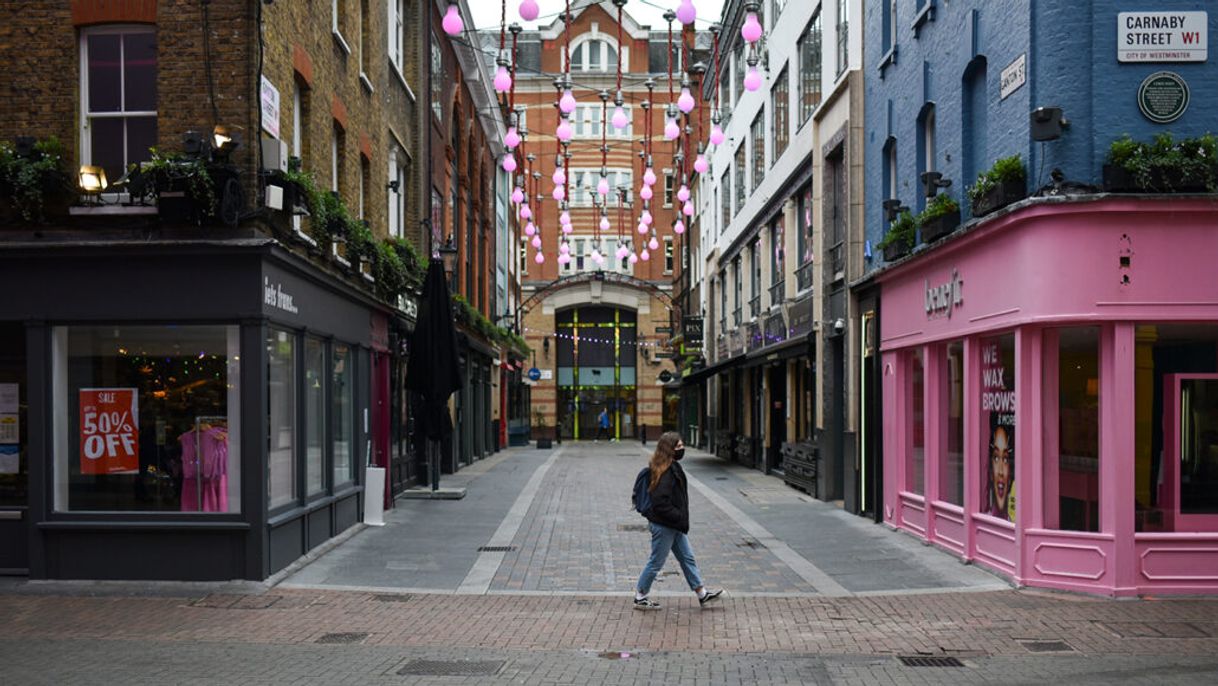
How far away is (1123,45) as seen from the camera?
1150cm

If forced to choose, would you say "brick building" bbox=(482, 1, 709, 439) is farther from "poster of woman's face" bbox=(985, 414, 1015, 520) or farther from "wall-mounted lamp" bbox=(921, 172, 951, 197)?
"poster of woman's face" bbox=(985, 414, 1015, 520)

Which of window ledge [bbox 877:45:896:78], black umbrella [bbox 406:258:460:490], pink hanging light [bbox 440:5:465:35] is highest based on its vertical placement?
window ledge [bbox 877:45:896:78]

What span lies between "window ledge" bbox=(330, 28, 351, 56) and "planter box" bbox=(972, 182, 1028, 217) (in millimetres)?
9274

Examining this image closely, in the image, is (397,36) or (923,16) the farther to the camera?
(397,36)

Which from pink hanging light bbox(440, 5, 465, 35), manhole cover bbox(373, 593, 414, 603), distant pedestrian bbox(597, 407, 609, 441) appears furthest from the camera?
distant pedestrian bbox(597, 407, 609, 441)

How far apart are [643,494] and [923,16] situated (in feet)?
26.7

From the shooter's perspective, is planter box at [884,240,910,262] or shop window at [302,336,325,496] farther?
planter box at [884,240,910,262]

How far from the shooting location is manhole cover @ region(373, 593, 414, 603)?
11.7m

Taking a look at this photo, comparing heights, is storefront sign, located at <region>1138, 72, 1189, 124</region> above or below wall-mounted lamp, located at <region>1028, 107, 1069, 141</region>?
above

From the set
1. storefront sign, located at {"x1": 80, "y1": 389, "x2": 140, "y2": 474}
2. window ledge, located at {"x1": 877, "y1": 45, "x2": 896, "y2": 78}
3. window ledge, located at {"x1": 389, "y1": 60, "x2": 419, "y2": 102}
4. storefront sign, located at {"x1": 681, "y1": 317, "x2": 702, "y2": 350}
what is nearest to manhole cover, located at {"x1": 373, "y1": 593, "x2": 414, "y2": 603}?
storefront sign, located at {"x1": 80, "y1": 389, "x2": 140, "y2": 474}

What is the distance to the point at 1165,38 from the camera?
11.5 meters

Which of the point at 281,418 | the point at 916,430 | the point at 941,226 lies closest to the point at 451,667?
Answer: the point at 281,418

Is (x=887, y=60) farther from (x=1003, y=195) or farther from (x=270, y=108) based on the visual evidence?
(x=270, y=108)

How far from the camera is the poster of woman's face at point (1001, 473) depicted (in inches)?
500
